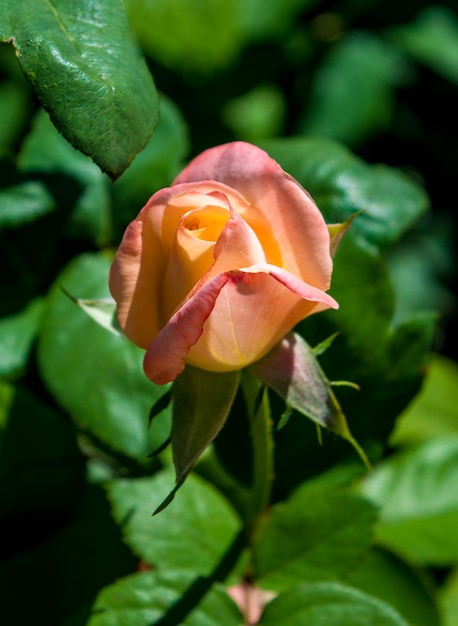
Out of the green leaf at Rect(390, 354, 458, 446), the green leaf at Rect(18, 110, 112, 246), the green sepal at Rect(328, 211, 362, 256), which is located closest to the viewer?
the green sepal at Rect(328, 211, 362, 256)

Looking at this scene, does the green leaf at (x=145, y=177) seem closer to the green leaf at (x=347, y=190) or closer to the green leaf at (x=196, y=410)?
the green leaf at (x=347, y=190)

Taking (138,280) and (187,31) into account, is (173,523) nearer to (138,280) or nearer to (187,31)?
(138,280)

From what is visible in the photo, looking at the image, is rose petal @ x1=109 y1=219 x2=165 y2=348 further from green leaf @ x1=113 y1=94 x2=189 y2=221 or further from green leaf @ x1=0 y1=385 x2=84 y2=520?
green leaf @ x1=113 y1=94 x2=189 y2=221

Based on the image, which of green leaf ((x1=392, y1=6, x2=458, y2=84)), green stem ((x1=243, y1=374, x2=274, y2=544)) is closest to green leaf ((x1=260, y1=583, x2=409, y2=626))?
green stem ((x1=243, y1=374, x2=274, y2=544))

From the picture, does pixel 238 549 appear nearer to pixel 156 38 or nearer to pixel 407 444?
pixel 407 444

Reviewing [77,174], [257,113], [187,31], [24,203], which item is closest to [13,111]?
[187,31]

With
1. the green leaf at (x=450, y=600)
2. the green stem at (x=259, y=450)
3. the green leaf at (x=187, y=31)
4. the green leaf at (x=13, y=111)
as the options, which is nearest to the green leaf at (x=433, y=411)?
the green leaf at (x=450, y=600)
